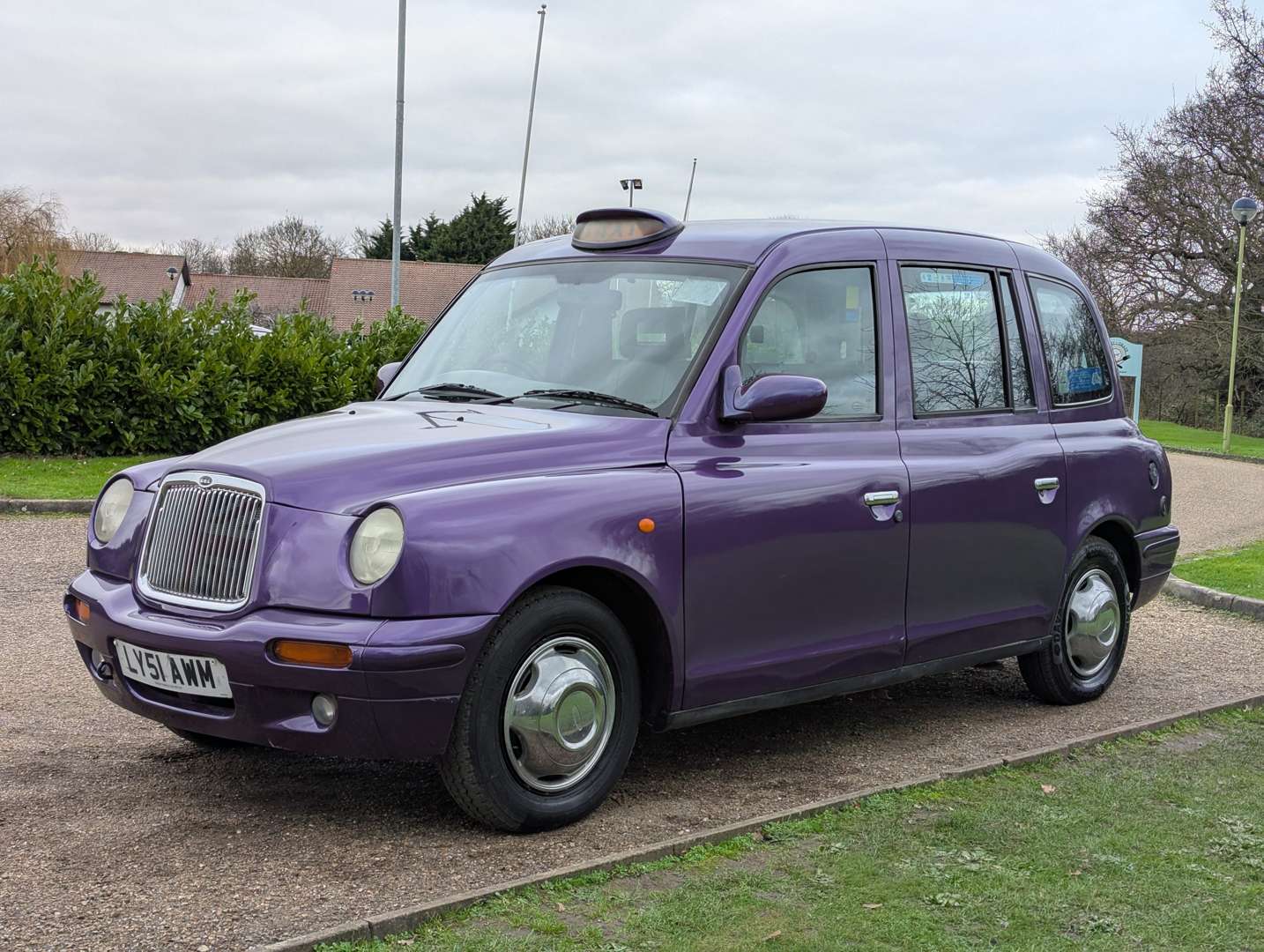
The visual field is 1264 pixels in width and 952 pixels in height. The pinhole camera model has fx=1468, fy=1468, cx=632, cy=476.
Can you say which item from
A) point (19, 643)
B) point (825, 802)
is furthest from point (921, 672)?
point (19, 643)

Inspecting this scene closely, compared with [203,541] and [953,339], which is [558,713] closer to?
[203,541]

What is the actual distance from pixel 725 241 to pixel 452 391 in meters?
1.19

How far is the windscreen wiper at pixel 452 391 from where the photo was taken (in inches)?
217

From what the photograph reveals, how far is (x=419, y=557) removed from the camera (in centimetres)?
420

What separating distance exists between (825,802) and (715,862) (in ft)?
2.23

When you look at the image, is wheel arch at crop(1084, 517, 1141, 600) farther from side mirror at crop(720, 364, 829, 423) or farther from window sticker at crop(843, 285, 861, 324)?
side mirror at crop(720, 364, 829, 423)

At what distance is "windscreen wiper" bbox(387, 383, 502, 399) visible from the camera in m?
5.51

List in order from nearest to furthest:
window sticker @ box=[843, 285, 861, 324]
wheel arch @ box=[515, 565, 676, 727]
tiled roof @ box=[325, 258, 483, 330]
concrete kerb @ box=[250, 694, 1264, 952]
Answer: concrete kerb @ box=[250, 694, 1264, 952]
wheel arch @ box=[515, 565, 676, 727]
window sticker @ box=[843, 285, 861, 324]
tiled roof @ box=[325, 258, 483, 330]

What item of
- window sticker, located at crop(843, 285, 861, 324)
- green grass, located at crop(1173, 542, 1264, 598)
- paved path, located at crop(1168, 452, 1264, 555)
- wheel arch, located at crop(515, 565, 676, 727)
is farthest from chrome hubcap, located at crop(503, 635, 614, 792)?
paved path, located at crop(1168, 452, 1264, 555)

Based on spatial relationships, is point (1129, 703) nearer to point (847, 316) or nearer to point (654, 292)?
point (847, 316)

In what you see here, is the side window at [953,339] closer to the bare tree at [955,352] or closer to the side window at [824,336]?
the bare tree at [955,352]

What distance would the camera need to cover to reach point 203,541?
4496 mm

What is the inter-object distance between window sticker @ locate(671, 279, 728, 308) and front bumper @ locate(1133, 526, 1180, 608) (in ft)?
9.61

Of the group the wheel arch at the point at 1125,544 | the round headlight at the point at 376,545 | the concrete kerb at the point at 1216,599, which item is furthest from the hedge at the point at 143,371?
the round headlight at the point at 376,545
